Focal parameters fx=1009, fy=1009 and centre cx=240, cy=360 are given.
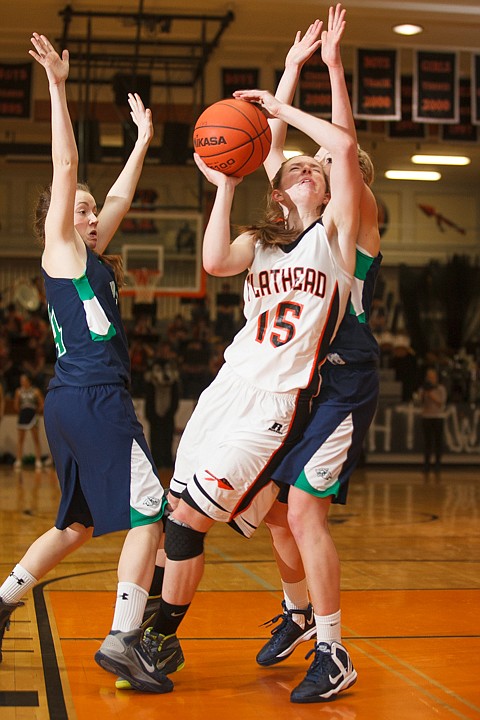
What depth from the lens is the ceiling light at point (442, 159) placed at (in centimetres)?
2088

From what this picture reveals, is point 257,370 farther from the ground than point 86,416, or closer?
farther from the ground

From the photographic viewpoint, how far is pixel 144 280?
562 inches

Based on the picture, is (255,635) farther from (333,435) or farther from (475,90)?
(475,90)

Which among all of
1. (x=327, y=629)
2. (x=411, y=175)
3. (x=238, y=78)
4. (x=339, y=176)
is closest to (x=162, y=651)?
(x=327, y=629)

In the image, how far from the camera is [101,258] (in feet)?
13.2

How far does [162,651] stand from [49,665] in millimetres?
502

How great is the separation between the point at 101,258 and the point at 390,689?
6.47 feet

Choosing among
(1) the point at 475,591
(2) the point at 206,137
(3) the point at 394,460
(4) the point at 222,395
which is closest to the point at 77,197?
(2) the point at 206,137

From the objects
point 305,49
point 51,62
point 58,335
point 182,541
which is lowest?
point 182,541

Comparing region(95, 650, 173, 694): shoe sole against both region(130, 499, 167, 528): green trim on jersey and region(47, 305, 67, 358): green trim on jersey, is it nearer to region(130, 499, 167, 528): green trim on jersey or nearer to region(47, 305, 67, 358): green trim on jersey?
region(130, 499, 167, 528): green trim on jersey

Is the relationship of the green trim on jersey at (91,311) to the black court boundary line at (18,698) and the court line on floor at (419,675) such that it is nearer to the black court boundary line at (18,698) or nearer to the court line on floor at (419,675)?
the black court boundary line at (18,698)

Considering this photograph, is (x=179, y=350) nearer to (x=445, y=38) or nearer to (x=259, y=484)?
(x=445, y=38)

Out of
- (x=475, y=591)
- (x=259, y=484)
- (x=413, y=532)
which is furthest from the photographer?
(x=413, y=532)

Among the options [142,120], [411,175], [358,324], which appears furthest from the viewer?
[411,175]
